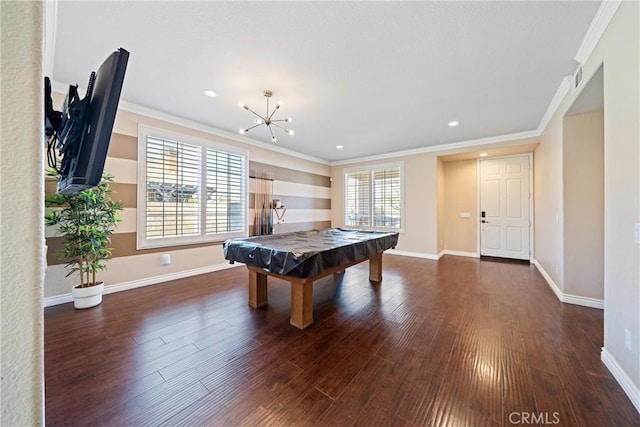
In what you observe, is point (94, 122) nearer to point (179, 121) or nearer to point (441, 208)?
point (179, 121)

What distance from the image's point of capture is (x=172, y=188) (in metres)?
3.96

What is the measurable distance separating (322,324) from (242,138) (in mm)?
3986

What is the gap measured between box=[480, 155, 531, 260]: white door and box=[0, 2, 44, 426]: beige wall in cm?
696

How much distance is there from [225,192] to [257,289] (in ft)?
8.13

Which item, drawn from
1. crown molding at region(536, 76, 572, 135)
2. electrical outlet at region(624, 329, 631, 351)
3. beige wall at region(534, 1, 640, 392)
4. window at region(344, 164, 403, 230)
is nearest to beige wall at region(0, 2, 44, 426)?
beige wall at region(534, 1, 640, 392)

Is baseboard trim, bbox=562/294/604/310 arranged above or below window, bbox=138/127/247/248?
below

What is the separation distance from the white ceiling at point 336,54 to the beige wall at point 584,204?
635 mm

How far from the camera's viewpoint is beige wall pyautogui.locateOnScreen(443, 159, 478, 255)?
5.94m

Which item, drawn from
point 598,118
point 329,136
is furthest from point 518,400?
point 329,136

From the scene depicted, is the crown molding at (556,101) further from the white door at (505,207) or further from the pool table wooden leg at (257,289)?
the pool table wooden leg at (257,289)

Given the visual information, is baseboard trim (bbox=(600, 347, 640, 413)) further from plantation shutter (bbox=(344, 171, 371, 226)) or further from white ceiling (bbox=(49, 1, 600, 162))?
plantation shutter (bbox=(344, 171, 371, 226))

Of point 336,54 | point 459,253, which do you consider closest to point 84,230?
point 336,54

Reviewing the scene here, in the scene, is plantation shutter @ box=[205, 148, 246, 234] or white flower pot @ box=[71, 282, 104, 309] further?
plantation shutter @ box=[205, 148, 246, 234]

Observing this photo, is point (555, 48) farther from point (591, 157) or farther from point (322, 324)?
point (322, 324)
